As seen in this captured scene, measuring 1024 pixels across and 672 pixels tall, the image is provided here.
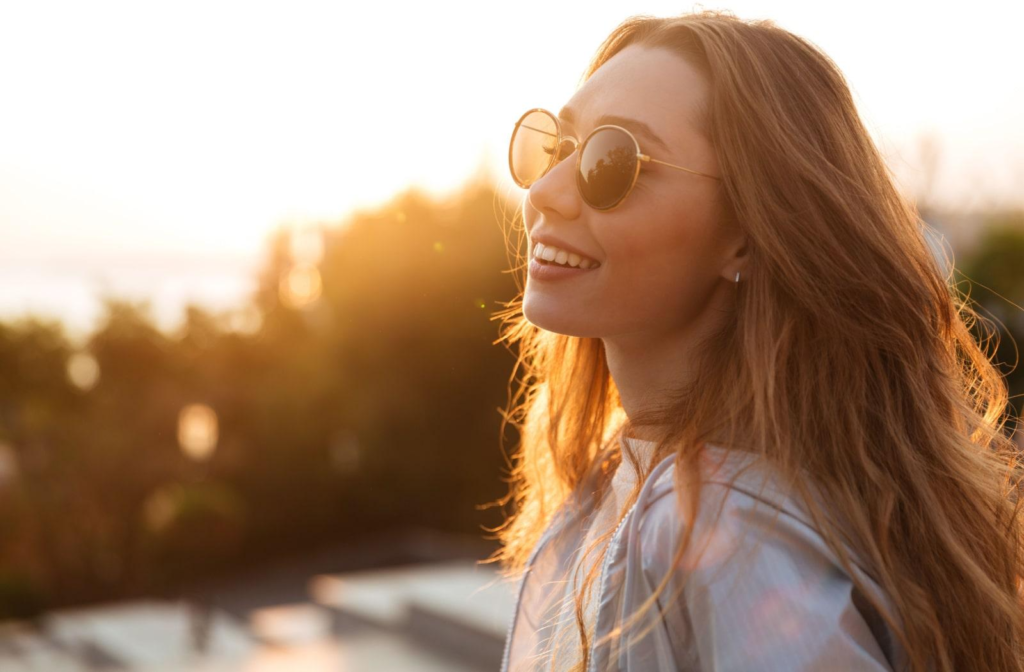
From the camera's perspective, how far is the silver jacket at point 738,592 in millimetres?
994

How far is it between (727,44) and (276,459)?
70.0 feet

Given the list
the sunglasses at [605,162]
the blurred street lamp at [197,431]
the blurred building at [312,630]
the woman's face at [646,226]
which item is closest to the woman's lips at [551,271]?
the woman's face at [646,226]

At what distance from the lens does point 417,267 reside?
723 inches

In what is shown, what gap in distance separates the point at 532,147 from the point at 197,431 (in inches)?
831

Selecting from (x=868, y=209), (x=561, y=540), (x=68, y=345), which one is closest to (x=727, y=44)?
(x=868, y=209)

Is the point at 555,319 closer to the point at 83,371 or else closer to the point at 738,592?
the point at 738,592

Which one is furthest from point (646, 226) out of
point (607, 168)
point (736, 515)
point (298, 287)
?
point (298, 287)

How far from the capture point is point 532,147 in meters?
1.67

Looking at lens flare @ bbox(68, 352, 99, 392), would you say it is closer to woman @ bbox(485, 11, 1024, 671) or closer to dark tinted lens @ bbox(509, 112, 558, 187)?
dark tinted lens @ bbox(509, 112, 558, 187)

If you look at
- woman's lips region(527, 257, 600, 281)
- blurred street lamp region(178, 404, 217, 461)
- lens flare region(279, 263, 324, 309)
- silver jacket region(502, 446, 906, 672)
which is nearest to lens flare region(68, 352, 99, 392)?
blurred street lamp region(178, 404, 217, 461)

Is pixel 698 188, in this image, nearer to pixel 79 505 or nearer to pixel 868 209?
pixel 868 209

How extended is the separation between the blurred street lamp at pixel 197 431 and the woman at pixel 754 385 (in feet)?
68.0

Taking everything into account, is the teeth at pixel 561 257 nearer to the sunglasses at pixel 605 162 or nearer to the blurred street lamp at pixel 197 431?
the sunglasses at pixel 605 162

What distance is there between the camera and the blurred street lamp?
20.9 meters
